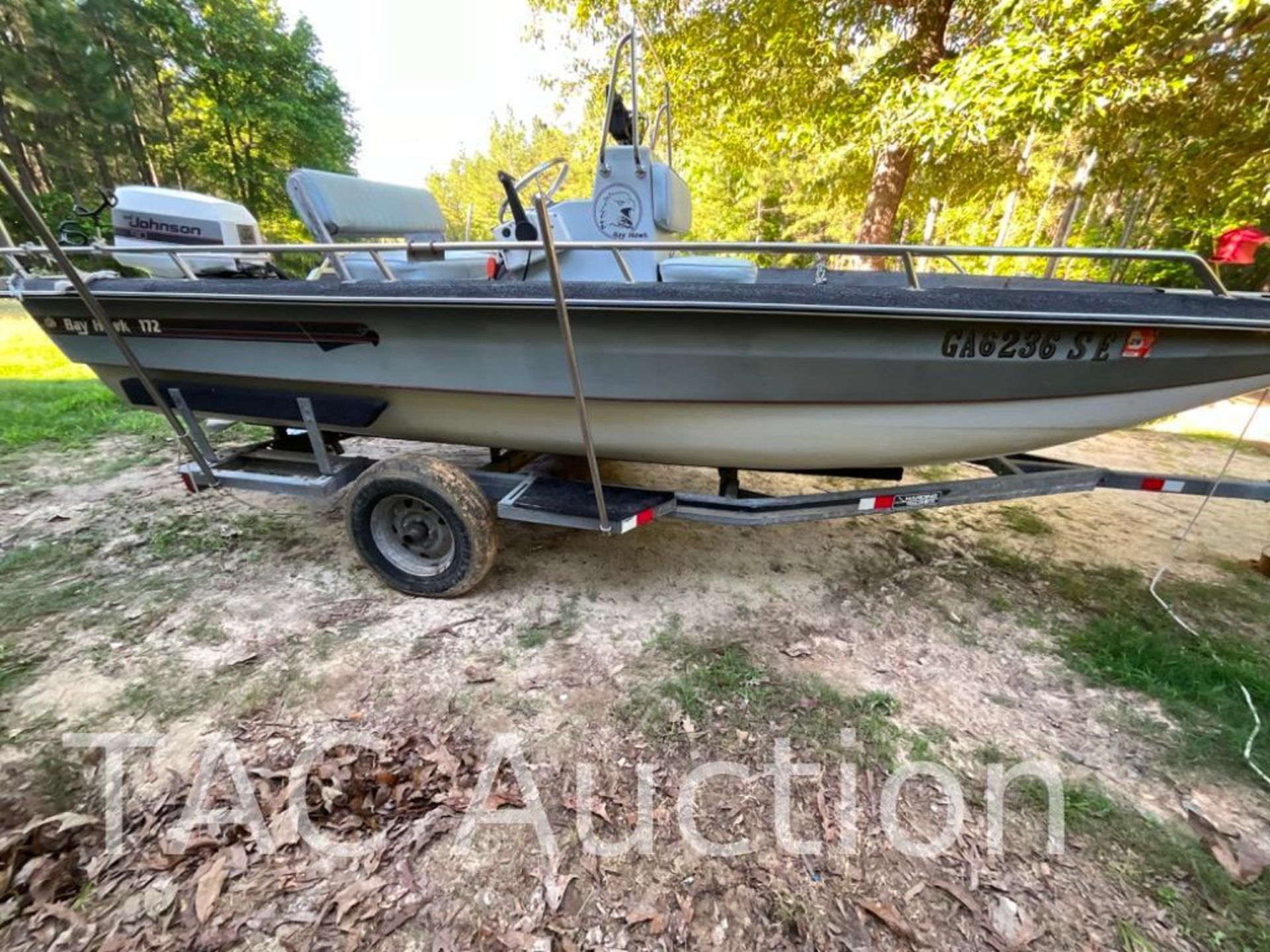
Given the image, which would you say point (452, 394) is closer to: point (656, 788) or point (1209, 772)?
point (656, 788)

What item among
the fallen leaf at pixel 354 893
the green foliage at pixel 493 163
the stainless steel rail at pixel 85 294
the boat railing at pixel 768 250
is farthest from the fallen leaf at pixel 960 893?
the green foliage at pixel 493 163

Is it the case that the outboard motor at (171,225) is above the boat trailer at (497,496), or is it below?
above

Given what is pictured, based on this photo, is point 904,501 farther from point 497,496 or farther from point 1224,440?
point 1224,440

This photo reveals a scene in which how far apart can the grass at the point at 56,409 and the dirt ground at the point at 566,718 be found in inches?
46.7

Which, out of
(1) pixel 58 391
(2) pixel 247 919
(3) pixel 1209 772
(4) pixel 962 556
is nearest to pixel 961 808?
(3) pixel 1209 772

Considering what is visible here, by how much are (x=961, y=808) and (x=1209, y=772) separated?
2.71 feet

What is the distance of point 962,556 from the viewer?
111 inches

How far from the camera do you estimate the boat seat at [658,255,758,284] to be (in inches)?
81.0

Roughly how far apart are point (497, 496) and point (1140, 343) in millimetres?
2452

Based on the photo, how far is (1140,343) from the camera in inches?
73.1

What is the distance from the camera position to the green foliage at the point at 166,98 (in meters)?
14.7

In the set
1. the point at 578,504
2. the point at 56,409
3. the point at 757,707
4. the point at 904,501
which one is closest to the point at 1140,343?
the point at 904,501

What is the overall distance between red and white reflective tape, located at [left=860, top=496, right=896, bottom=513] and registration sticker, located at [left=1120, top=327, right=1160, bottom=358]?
0.88 metres

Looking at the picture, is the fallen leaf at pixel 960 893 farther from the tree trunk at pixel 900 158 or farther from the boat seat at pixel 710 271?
the tree trunk at pixel 900 158
